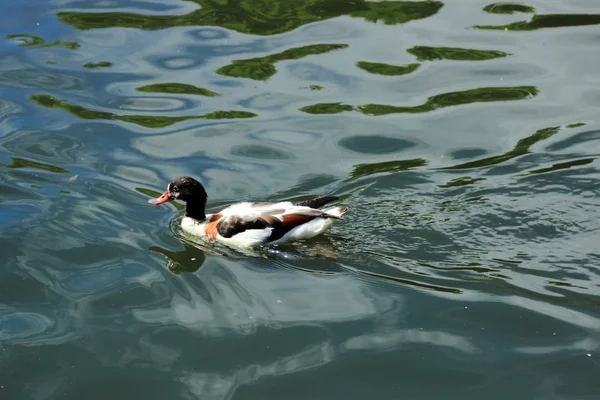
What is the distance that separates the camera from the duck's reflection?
816 centimetres

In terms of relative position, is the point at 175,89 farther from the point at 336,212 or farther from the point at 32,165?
the point at 336,212

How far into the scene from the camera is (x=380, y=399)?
19.9ft

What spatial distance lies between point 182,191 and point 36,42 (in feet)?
18.5

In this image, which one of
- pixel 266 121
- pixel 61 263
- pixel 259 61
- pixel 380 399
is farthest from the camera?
pixel 259 61

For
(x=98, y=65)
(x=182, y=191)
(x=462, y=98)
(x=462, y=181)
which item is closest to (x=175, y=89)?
(x=98, y=65)

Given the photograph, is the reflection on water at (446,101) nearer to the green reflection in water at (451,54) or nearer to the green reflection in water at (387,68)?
the green reflection in water at (387,68)

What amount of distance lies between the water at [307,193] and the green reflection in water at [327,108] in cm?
9

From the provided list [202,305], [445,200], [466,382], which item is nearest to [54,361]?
[202,305]

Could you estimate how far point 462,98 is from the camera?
11.4 metres

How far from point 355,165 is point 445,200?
141cm

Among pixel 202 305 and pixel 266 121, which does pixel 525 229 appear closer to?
pixel 202 305

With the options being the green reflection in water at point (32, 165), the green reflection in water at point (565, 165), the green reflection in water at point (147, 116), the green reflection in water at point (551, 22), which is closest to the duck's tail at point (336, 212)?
the green reflection in water at point (565, 165)

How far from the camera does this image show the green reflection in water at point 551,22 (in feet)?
42.9

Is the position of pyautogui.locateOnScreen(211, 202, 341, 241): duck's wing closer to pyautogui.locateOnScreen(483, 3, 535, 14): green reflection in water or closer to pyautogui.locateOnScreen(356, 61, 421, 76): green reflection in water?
pyautogui.locateOnScreen(356, 61, 421, 76): green reflection in water
